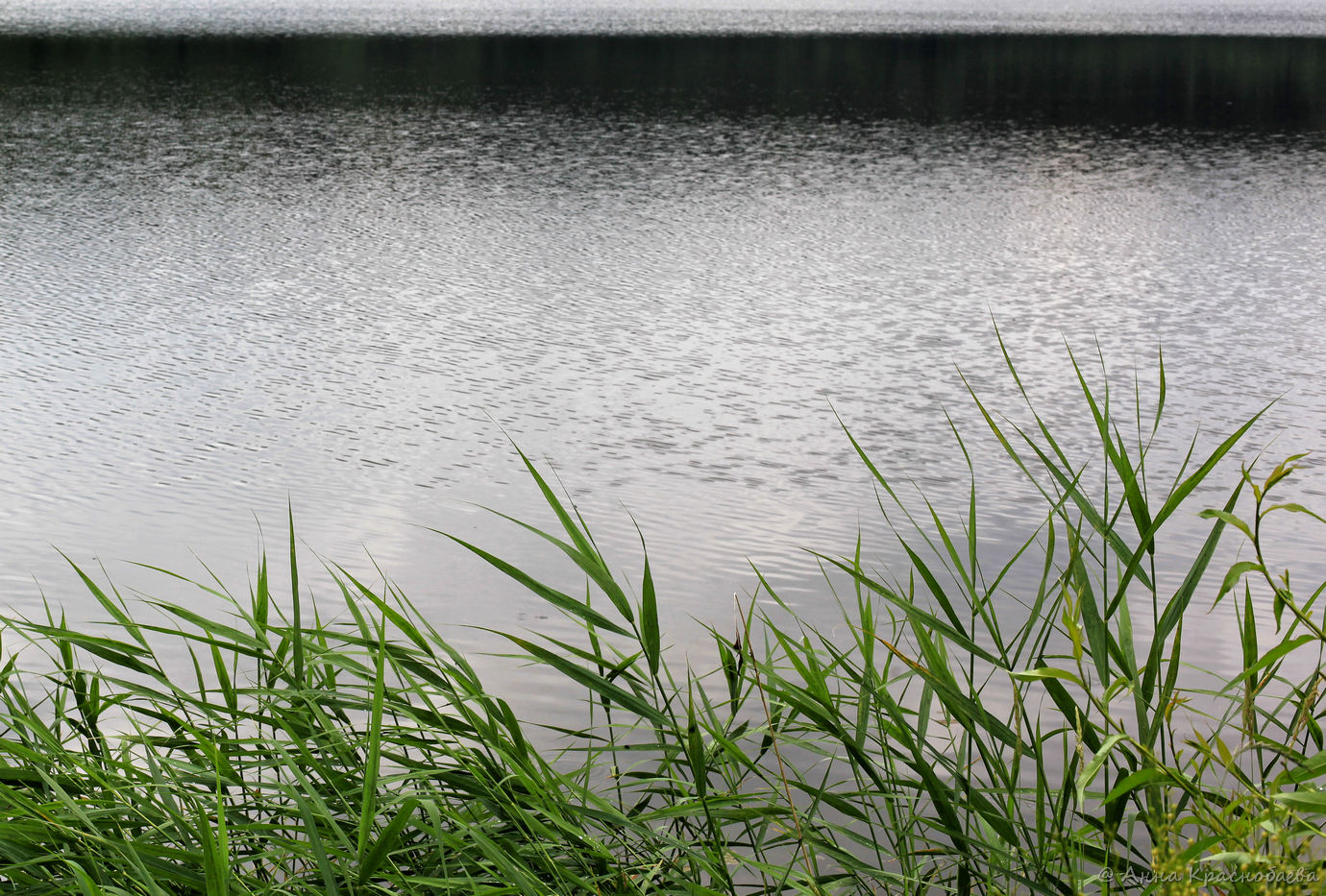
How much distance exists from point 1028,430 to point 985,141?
54.7 ft

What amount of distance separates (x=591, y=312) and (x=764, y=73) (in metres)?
26.8

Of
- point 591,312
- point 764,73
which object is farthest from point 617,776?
point 764,73

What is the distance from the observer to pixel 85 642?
2.65 meters

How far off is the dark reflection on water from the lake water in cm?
70

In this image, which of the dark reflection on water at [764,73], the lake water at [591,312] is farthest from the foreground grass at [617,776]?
the dark reflection on water at [764,73]

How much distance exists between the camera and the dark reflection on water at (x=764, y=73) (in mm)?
28281

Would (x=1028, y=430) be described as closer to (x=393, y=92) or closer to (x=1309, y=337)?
(x=1309, y=337)

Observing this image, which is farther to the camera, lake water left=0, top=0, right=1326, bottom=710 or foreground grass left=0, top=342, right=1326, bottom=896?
lake water left=0, top=0, right=1326, bottom=710

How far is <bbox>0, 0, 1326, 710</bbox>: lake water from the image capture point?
659 centimetres

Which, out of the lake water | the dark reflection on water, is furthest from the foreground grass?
the dark reflection on water

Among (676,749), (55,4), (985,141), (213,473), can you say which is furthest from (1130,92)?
(55,4)

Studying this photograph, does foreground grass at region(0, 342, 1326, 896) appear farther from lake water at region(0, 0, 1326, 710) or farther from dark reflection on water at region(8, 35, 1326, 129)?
dark reflection on water at region(8, 35, 1326, 129)

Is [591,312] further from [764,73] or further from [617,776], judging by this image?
[764,73]

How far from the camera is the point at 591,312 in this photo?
426 inches
